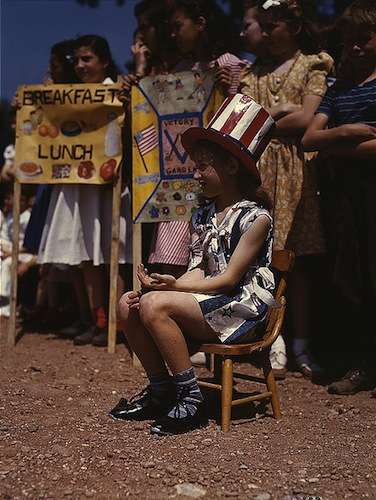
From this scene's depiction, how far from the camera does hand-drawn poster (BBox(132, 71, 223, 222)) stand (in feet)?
16.2

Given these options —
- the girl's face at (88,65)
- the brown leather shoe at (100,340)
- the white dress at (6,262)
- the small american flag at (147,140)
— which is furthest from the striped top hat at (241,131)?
the white dress at (6,262)

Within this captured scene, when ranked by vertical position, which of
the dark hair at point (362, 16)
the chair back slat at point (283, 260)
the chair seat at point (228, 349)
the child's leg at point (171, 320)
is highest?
the dark hair at point (362, 16)

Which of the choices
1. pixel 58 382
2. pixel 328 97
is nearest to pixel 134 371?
pixel 58 382

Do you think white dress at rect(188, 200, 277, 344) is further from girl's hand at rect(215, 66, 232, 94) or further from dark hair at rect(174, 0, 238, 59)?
dark hair at rect(174, 0, 238, 59)

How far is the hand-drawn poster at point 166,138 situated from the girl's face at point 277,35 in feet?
1.54

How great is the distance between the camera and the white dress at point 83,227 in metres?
5.57

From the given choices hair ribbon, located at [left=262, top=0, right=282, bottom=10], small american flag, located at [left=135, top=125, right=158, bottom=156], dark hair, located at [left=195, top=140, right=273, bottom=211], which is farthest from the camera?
small american flag, located at [left=135, top=125, right=158, bottom=156]

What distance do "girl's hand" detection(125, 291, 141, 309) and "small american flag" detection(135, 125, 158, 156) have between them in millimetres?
1677

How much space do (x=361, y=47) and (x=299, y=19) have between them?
25.2 inches

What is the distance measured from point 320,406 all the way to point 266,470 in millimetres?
1148

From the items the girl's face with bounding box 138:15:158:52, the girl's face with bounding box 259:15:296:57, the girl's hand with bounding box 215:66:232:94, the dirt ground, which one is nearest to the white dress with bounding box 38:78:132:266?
the girl's face with bounding box 138:15:158:52

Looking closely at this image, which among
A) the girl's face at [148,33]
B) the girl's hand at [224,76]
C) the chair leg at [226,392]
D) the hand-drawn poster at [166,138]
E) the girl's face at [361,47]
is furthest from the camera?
the girl's face at [148,33]

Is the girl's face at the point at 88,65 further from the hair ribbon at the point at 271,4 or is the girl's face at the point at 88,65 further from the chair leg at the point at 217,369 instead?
the chair leg at the point at 217,369

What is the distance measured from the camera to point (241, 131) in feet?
12.4
